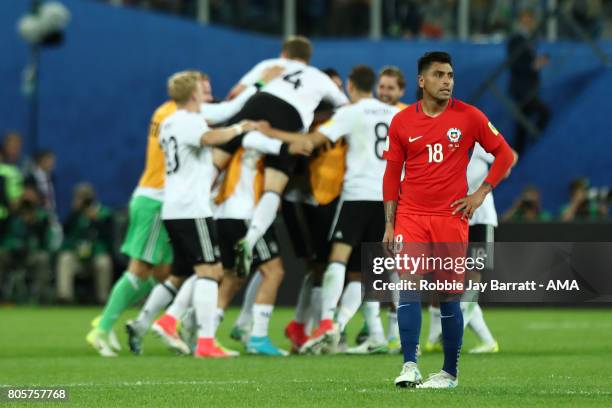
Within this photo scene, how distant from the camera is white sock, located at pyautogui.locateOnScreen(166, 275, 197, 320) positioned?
509 inches

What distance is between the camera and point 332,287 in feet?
42.4

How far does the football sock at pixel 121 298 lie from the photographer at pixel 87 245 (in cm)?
960

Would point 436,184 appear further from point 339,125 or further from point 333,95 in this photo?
point 333,95

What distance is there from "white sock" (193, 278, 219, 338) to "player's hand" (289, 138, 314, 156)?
1.33 metres

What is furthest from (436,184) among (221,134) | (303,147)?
(303,147)

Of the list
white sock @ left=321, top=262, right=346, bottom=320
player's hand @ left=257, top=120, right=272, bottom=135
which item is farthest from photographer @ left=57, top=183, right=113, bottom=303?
white sock @ left=321, top=262, right=346, bottom=320

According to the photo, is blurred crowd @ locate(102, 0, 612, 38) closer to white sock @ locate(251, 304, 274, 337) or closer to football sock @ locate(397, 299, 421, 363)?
white sock @ locate(251, 304, 274, 337)

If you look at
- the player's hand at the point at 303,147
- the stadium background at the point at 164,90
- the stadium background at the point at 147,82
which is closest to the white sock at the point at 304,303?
the player's hand at the point at 303,147

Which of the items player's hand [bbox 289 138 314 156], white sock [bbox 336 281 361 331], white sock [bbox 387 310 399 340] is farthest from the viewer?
white sock [bbox 387 310 399 340]

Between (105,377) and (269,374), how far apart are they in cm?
116

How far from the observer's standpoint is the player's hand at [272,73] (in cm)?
1367

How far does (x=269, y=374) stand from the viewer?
1077 cm

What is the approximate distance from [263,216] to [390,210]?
388cm

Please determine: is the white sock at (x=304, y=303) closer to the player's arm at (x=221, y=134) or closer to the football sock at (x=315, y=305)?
the football sock at (x=315, y=305)
